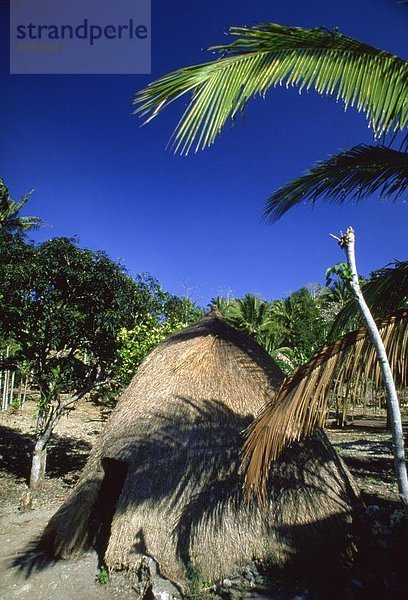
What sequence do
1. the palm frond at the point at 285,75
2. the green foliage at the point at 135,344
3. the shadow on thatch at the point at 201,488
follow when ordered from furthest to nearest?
the green foliage at the point at 135,344 < the shadow on thatch at the point at 201,488 < the palm frond at the point at 285,75

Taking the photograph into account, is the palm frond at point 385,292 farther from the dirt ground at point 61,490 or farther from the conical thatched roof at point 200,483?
the dirt ground at point 61,490

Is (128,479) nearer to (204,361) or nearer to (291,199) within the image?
(204,361)

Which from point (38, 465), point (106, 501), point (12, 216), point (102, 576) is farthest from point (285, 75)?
point (12, 216)

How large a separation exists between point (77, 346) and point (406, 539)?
6.98 m

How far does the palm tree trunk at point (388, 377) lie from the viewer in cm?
Answer: 236

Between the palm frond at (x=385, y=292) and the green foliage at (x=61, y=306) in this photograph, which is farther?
the green foliage at (x=61, y=306)

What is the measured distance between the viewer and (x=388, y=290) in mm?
4121

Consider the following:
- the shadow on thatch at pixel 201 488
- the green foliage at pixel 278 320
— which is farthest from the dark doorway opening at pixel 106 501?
the green foliage at pixel 278 320

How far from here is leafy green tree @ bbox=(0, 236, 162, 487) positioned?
24.8 feet

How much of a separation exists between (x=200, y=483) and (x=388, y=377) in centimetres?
331

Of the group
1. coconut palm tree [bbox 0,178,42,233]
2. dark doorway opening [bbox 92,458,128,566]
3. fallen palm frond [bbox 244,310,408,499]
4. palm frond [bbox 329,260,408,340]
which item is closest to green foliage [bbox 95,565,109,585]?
dark doorway opening [bbox 92,458,128,566]

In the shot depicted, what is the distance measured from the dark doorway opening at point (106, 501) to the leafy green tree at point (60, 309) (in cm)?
208

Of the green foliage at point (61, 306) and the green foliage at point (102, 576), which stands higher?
the green foliage at point (61, 306)

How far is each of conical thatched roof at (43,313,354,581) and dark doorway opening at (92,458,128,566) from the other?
12cm
